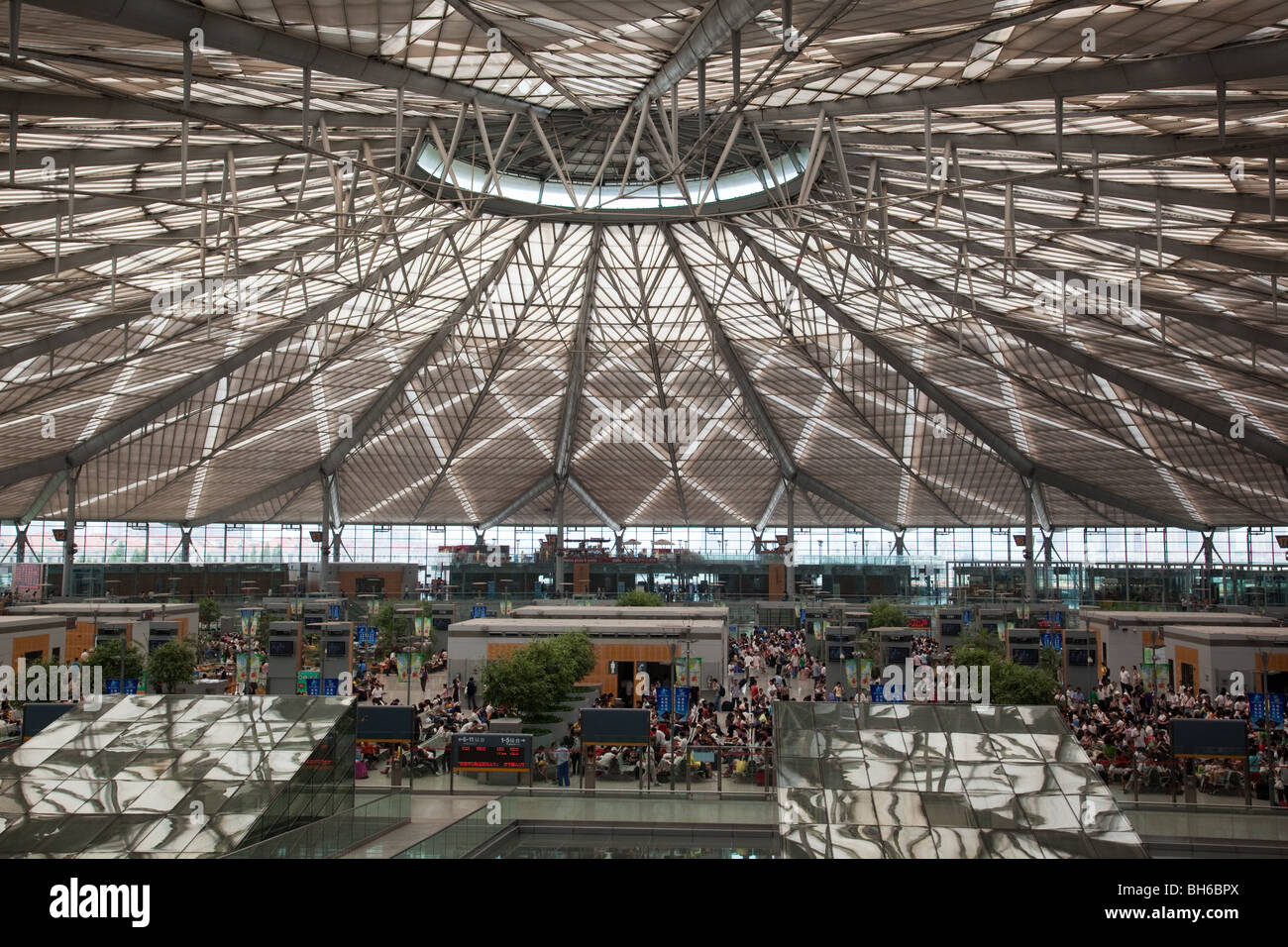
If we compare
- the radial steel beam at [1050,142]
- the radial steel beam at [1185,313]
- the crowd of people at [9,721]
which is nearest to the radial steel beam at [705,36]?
the radial steel beam at [1050,142]

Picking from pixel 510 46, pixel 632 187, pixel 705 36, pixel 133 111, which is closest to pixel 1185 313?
pixel 632 187

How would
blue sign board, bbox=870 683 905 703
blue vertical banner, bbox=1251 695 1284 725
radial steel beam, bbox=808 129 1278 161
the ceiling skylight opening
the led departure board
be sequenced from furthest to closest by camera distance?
the ceiling skylight opening
blue sign board, bbox=870 683 905 703
blue vertical banner, bbox=1251 695 1284 725
the led departure board
radial steel beam, bbox=808 129 1278 161

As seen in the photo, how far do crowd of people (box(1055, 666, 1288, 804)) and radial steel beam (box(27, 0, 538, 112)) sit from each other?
21012mm

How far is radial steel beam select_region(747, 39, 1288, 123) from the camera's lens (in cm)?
1845

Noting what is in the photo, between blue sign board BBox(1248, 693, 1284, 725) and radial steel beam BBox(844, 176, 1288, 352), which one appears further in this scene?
radial steel beam BBox(844, 176, 1288, 352)

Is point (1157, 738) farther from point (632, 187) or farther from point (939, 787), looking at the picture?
point (632, 187)

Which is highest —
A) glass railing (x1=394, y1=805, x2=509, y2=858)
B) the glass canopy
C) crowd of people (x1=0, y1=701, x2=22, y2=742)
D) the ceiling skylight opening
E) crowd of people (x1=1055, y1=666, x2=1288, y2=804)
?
the ceiling skylight opening

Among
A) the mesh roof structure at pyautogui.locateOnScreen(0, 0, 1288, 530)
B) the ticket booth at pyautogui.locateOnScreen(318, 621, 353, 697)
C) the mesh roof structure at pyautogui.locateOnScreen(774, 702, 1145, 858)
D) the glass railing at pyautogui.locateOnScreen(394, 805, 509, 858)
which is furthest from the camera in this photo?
the ticket booth at pyautogui.locateOnScreen(318, 621, 353, 697)

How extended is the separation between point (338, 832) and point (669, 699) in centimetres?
1542

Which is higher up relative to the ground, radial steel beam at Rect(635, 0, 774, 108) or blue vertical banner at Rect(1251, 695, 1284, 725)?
radial steel beam at Rect(635, 0, 774, 108)

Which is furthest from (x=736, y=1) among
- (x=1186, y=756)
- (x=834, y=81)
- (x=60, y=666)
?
(x=60, y=666)

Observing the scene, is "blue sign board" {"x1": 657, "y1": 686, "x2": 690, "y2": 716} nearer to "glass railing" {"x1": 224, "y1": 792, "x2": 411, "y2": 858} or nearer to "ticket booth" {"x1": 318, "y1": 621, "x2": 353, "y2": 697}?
"glass railing" {"x1": 224, "y1": 792, "x2": 411, "y2": 858}

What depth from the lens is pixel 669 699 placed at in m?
31.3

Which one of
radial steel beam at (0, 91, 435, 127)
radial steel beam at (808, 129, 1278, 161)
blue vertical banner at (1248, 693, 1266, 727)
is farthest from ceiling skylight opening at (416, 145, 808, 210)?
blue vertical banner at (1248, 693, 1266, 727)
